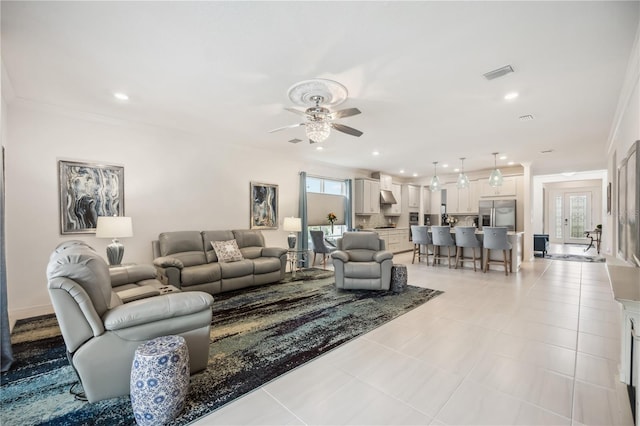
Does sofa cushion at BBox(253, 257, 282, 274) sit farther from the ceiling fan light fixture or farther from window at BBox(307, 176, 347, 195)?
window at BBox(307, 176, 347, 195)

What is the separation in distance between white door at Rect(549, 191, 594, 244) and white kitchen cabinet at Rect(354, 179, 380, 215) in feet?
30.1

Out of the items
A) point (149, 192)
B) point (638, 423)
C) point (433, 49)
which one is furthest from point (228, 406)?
point (149, 192)

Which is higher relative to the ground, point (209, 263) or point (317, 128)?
point (317, 128)

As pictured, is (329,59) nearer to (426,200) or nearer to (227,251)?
(227,251)

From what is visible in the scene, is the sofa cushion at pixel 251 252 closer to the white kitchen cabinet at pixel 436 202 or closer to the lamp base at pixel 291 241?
the lamp base at pixel 291 241

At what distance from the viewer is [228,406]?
71.7 inches

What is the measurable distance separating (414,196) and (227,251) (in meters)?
7.46

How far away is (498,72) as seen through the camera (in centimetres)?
272

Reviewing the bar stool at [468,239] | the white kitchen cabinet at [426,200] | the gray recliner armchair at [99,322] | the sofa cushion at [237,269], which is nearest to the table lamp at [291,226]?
the sofa cushion at [237,269]

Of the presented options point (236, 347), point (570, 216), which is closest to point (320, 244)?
point (236, 347)

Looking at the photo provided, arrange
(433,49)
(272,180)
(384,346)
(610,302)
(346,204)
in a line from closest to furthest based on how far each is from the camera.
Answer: (433,49) → (384,346) → (610,302) → (272,180) → (346,204)

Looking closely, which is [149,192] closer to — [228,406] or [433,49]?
[228,406]

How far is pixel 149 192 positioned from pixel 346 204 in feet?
17.1

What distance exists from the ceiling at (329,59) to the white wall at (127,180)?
366 mm
